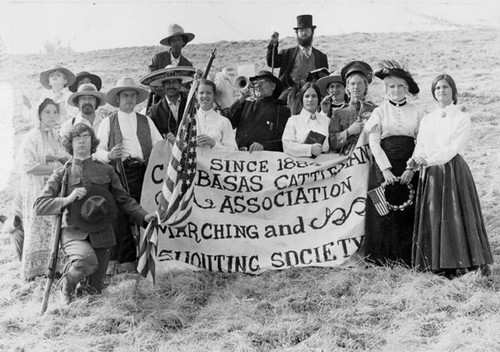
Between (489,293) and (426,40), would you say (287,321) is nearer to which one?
(489,293)

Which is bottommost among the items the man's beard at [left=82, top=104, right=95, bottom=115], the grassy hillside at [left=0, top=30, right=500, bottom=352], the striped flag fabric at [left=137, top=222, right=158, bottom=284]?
the grassy hillside at [left=0, top=30, right=500, bottom=352]

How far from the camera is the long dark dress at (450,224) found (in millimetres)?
5660

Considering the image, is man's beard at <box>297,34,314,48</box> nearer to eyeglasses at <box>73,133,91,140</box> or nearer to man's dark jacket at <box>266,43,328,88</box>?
man's dark jacket at <box>266,43,328,88</box>

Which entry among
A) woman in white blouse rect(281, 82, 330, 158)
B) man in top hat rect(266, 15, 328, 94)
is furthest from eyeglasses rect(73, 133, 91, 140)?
man in top hat rect(266, 15, 328, 94)

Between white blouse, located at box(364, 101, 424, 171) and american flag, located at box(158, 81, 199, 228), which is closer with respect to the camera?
american flag, located at box(158, 81, 199, 228)

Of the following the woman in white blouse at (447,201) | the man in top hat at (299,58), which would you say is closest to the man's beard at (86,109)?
the man in top hat at (299,58)

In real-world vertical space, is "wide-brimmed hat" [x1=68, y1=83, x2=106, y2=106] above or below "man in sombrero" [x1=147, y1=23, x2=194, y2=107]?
below

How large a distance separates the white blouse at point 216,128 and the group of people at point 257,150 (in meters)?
0.01

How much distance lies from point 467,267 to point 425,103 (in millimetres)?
9568

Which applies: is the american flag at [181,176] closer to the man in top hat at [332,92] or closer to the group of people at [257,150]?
the group of people at [257,150]

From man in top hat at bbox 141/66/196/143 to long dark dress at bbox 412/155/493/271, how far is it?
10.2 ft

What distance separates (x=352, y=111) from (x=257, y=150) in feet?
3.89

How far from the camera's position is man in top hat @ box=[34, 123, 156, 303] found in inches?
206

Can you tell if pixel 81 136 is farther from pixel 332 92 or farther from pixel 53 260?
pixel 332 92
